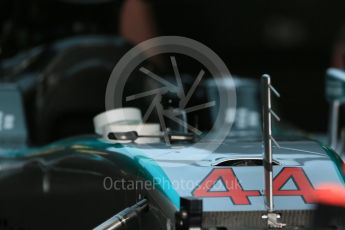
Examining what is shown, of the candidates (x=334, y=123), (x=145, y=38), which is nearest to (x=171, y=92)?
(x=334, y=123)

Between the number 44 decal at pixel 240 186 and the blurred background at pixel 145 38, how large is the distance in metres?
2.34

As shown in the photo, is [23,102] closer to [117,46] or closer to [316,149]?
[117,46]

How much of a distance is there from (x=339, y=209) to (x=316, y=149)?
0.87m

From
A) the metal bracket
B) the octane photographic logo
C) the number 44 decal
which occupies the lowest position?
the metal bracket

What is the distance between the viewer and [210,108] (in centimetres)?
530

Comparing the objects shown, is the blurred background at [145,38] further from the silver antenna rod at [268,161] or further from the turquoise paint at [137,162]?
the silver antenna rod at [268,161]

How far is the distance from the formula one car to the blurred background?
1.16m

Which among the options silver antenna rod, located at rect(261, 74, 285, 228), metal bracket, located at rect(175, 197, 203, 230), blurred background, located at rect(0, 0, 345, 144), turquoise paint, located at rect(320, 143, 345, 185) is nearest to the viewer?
metal bracket, located at rect(175, 197, 203, 230)

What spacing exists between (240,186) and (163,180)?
26 cm

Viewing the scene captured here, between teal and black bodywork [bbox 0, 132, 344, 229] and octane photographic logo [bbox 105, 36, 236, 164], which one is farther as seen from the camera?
octane photographic logo [bbox 105, 36, 236, 164]

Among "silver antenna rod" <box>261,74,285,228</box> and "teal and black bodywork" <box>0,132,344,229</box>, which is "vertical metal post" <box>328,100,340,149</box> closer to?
"teal and black bodywork" <box>0,132,344,229</box>

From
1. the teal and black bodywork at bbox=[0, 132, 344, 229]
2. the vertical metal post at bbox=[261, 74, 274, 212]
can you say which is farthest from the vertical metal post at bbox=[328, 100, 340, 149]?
the vertical metal post at bbox=[261, 74, 274, 212]

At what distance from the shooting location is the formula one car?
310 cm

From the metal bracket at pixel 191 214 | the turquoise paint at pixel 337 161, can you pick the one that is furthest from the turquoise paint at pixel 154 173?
the turquoise paint at pixel 337 161
